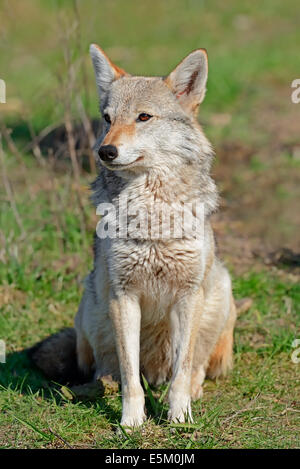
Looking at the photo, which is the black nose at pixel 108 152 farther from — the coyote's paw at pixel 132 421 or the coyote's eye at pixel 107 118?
the coyote's paw at pixel 132 421

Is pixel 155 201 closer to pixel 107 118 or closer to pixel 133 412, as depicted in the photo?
pixel 107 118

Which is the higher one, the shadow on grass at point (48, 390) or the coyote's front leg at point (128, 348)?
the coyote's front leg at point (128, 348)

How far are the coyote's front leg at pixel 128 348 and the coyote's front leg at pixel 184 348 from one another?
23 cm

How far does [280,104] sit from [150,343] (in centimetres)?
693

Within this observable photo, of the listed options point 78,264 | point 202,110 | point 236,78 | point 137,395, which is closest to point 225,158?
point 202,110

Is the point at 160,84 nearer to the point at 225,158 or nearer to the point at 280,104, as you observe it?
the point at 225,158

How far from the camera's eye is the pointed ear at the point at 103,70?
447 cm

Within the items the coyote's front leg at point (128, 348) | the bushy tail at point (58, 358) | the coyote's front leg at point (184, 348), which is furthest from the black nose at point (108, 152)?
the bushy tail at point (58, 358)

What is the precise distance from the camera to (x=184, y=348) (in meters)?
4.21

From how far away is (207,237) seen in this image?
4.34 metres
